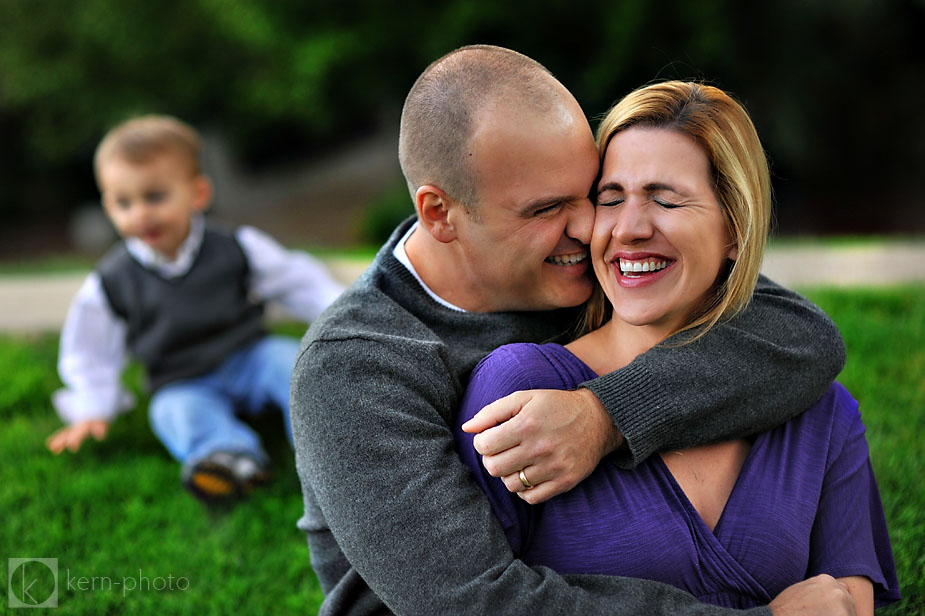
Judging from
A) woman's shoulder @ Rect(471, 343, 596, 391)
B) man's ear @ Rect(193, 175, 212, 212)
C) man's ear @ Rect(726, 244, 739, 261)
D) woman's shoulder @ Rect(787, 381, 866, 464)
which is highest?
man's ear @ Rect(726, 244, 739, 261)

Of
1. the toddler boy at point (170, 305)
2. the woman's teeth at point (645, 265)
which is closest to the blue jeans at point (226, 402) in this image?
the toddler boy at point (170, 305)

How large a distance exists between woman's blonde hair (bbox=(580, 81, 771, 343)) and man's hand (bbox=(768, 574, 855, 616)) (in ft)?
1.91

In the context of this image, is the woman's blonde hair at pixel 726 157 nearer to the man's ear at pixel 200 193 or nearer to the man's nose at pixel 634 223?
the man's nose at pixel 634 223

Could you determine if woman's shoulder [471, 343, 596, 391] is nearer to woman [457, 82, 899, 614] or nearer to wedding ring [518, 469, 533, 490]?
woman [457, 82, 899, 614]

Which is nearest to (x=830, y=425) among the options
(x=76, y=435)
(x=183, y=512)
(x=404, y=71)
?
(x=183, y=512)

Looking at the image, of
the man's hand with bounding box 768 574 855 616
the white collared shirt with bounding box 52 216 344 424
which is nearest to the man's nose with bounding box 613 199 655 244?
the man's hand with bounding box 768 574 855 616

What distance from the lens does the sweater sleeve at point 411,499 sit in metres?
1.86

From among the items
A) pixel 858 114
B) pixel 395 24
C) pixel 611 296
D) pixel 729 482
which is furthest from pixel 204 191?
pixel 858 114

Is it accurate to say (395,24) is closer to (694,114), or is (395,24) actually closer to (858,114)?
(858,114)

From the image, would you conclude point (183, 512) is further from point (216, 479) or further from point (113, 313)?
point (113, 313)

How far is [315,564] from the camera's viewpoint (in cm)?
243

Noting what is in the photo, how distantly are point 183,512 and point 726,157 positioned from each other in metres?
2.70

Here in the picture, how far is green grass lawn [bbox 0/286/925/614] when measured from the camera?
316 centimetres

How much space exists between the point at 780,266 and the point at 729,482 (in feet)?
14.2
